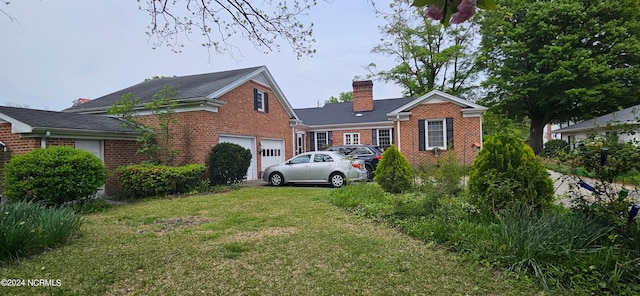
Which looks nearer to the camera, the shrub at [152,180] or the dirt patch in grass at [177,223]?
the dirt patch in grass at [177,223]

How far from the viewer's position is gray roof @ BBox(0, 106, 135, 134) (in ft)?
27.2

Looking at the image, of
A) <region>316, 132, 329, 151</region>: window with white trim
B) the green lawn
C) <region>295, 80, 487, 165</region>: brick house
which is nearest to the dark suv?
<region>295, 80, 487, 165</region>: brick house

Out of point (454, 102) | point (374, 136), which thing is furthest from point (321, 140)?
point (454, 102)

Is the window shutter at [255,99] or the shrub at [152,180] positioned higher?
the window shutter at [255,99]

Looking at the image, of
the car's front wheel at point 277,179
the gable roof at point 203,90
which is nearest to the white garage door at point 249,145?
the gable roof at point 203,90

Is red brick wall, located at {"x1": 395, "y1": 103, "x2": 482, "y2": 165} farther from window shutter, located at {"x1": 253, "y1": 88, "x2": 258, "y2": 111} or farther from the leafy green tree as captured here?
the leafy green tree

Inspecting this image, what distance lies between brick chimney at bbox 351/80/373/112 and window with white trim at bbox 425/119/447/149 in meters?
6.67

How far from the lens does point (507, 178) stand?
Result: 4773mm

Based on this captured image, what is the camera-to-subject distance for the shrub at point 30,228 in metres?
3.83

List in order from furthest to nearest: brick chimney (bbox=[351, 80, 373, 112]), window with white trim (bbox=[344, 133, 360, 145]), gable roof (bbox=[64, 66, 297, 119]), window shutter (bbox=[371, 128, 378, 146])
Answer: brick chimney (bbox=[351, 80, 373, 112]) < window with white trim (bbox=[344, 133, 360, 145]) < window shutter (bbox=[371, 128, 378, 146]) < gable roof (bbox=[64, 66, 297, 119])

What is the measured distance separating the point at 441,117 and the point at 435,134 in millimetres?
953

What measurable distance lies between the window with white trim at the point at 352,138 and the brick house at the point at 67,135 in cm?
1327

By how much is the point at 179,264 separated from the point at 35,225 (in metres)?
2.37

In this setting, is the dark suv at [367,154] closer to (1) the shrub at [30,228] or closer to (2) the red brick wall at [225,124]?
(2) the red brick wall at [225,124]
